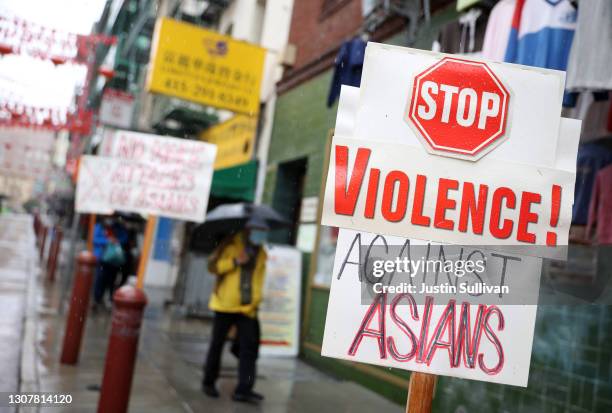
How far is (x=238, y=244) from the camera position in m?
5.82

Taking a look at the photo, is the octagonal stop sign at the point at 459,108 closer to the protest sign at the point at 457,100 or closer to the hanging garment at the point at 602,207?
the protest sign at the point at 457,100

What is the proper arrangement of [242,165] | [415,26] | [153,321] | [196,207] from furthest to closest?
[242,165], [153,321], [415,26], [196,207]

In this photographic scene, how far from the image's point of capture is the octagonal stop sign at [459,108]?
2.28 metres

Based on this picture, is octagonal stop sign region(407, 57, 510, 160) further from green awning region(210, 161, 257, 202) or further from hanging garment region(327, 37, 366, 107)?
green awning region(210, 161, 257, 202)

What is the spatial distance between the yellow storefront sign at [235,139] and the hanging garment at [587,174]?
7.66 m

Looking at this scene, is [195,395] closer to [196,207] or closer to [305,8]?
[196,207]

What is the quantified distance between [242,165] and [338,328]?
9621mm

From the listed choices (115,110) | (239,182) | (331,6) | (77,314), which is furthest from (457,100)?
(115,110)

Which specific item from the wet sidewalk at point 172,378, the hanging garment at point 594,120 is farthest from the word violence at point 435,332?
the wet sidewalk at point 172,378

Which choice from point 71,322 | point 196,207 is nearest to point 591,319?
point 196,207

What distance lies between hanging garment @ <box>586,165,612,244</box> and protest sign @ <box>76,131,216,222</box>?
332 centimetres

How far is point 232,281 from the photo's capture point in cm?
569

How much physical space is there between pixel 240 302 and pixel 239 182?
605 cm
